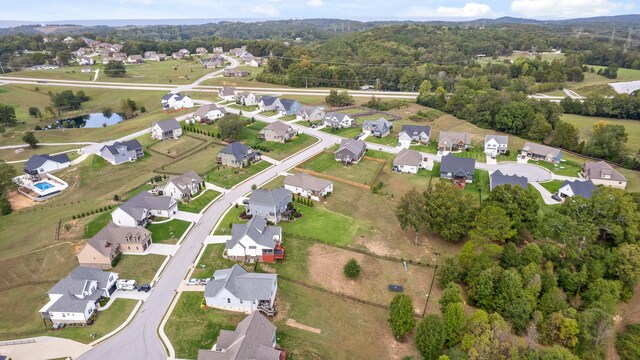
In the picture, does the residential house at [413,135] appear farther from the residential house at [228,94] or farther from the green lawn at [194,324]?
the residential house at [228,94]

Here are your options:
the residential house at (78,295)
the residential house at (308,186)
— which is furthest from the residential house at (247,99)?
the residential house at (78,295)

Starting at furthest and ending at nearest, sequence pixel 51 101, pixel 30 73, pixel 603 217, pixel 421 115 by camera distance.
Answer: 1. pixel 30 73
2. pixel 51 101
3. pixel 421 115
4. pixel 603 217

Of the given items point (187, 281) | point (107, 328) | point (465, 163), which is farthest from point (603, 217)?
point (107, 328)

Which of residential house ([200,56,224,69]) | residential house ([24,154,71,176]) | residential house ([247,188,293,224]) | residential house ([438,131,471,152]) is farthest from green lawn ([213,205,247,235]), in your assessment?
residential house ([200,56,224,69])

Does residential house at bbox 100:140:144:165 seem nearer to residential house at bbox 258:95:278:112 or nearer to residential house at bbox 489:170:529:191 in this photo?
residential house at bbox 258:95:278:112

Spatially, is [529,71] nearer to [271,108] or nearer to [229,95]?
[271,108]

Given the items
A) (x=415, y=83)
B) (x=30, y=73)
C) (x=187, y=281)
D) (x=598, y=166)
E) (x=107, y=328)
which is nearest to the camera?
(x=107, y=328)

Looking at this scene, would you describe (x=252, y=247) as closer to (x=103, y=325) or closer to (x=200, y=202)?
(x=103, y=325)

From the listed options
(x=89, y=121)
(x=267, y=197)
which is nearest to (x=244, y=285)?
(x=267, y=197)

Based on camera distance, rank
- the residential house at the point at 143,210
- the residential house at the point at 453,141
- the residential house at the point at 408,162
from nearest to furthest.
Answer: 1. the residential house at the point at 143,210
2. the residential house at the point at 408,162
3. the residential house at the point at 453,141
